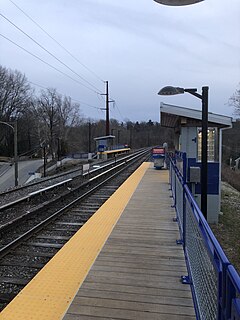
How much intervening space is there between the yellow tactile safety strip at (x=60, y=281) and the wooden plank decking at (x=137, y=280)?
0.13 m

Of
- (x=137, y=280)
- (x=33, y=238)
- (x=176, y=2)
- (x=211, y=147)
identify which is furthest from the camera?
(x=211, y=147)

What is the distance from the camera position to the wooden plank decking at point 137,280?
3.35 meters

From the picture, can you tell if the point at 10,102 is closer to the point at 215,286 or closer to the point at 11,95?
the point at 11,95

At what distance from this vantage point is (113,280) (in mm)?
4105

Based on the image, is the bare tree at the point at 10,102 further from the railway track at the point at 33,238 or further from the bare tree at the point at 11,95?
the railway track at the point at 33,238

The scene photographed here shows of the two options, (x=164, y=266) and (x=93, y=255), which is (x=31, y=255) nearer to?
(x=93, y=255)

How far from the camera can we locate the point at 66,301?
3.61m

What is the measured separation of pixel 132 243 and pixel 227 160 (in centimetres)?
6050

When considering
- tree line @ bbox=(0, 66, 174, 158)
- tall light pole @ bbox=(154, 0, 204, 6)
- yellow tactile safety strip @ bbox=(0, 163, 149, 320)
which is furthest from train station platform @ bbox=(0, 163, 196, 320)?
tree line @ bbox=(0, 66, 174, 158)

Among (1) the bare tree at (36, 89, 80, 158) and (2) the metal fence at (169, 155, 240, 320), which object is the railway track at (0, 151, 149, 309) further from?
(1) the bare tree at (36, 89, 80, 158)

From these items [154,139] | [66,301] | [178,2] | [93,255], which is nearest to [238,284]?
[66,301]

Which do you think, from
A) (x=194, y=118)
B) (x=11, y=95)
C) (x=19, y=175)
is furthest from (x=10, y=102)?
(x=194, y=118)

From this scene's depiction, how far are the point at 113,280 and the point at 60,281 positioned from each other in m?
0.68

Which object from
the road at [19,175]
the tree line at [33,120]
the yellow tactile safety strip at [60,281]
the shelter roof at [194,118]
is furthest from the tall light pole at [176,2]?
the tree line at [33,120]
